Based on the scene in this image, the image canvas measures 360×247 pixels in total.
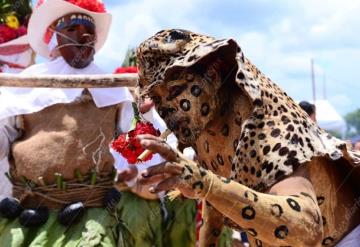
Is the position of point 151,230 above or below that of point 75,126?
below

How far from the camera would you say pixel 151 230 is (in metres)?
4.66

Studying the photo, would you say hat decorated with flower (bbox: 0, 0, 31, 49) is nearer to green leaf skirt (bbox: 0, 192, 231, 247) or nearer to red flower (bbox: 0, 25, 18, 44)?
red flower (bbox: 0, 25, 18, 44)

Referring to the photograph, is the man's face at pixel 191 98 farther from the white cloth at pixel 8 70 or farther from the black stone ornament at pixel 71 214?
the white cloth at pixel 8 70

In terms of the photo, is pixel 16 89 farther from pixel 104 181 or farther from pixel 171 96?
pixel 171 96

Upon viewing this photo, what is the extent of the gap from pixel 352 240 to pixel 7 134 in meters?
2.65

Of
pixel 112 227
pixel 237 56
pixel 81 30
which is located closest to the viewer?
pixel 237 56

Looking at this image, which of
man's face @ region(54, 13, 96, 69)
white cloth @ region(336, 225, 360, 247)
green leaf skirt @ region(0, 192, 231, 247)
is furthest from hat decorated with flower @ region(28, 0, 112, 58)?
white cloth @ region(336, 225, 360, 247)

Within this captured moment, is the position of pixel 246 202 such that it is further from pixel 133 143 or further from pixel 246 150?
pixel 133 143

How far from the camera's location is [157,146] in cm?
201

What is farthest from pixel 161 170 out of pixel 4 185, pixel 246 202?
pixel 4 185

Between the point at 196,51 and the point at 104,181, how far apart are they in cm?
228

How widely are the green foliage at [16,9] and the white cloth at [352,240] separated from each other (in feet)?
17.1

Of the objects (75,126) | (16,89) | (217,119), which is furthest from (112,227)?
(217,119)

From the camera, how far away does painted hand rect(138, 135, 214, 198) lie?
2.02 meters
